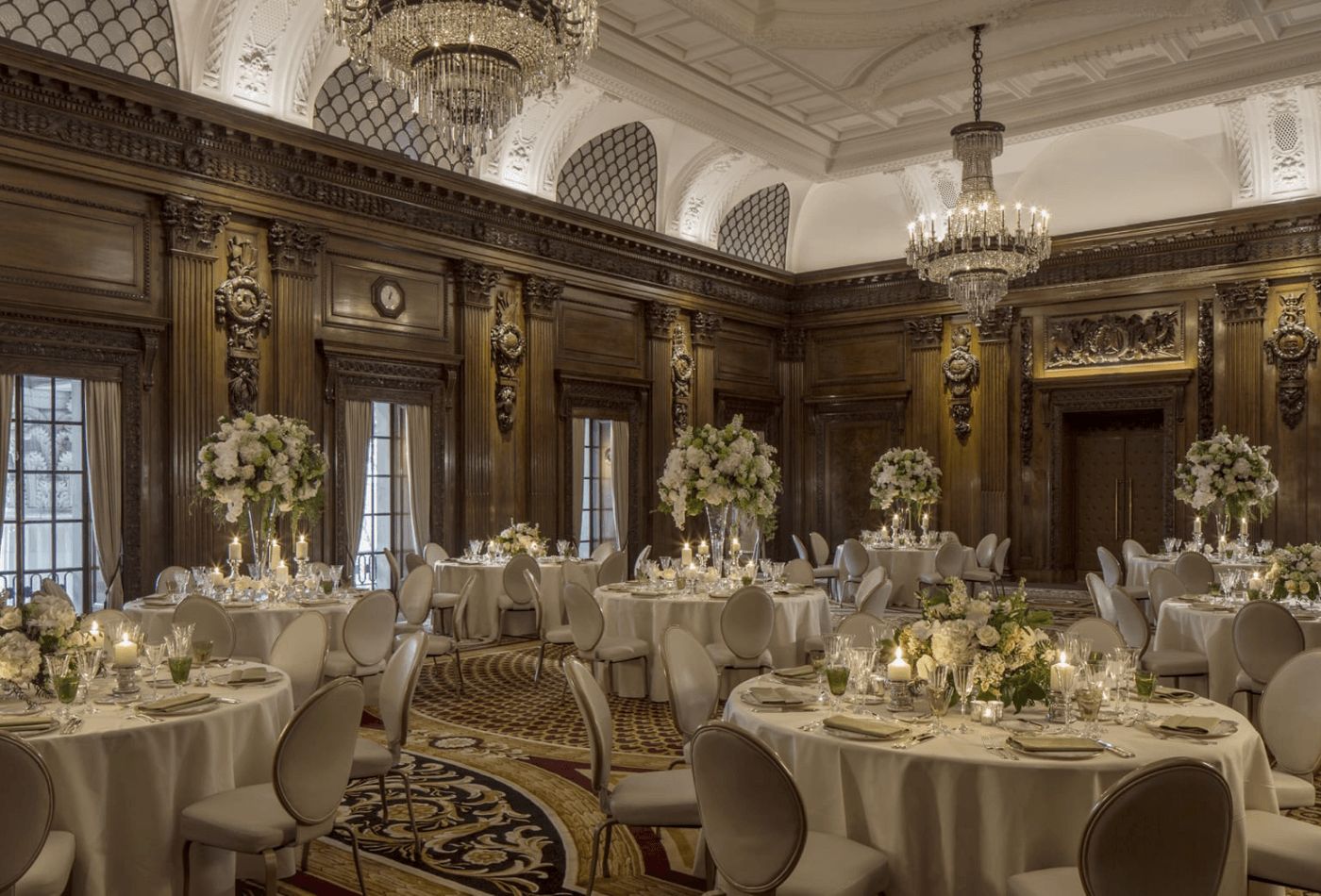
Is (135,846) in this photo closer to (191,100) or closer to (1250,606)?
(1250,606)

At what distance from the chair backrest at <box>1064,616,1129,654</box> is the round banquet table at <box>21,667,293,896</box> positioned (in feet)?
11.4

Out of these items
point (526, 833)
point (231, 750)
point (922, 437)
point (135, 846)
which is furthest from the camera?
point (922, 437)

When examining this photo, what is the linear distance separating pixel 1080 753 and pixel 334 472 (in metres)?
8.21

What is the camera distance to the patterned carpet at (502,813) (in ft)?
13.7

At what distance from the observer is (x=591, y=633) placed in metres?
6.91

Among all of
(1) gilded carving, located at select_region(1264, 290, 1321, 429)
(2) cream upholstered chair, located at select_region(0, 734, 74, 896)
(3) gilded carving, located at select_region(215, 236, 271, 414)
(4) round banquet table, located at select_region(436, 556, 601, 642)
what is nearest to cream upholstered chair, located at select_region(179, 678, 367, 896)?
(2) cream upholstered chair, located at select_region(0, 734, 74, 896)

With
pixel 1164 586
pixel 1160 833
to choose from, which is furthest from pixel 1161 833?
pixel 1164 586

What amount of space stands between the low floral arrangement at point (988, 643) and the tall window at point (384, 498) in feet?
25.6

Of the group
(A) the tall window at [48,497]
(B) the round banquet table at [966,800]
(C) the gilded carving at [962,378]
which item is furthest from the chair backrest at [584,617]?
(C) the gilded carving at [962,378]

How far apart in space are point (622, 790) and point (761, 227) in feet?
42.1

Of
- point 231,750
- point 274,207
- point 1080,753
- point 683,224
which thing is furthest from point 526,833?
point 683,224

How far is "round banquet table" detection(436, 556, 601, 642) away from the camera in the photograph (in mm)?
9688

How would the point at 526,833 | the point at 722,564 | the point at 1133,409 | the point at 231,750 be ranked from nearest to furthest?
the point at 231,750 < the point at 526,833 < the point at 722,564 < the point at 1133,409

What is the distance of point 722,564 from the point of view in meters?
8.21
